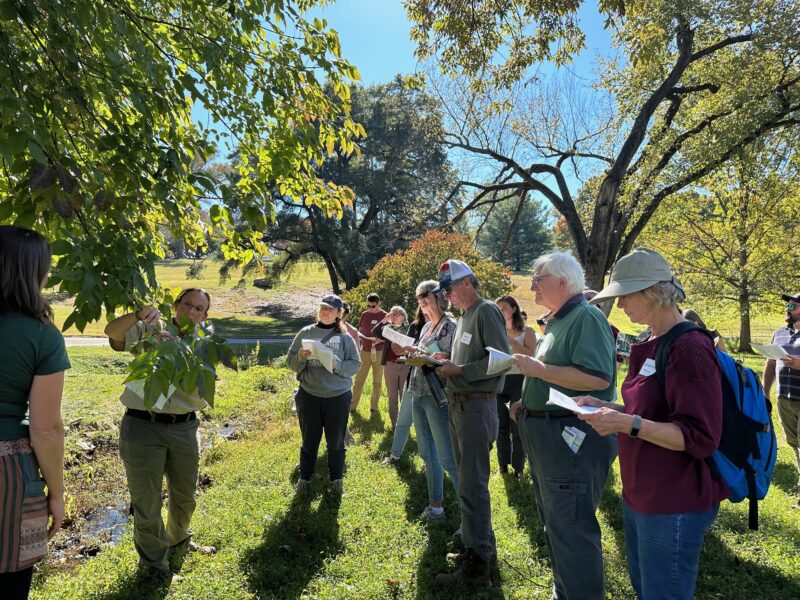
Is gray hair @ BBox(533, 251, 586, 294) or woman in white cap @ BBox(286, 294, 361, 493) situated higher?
gray hair @ BBox(533, 251, 586, 294)

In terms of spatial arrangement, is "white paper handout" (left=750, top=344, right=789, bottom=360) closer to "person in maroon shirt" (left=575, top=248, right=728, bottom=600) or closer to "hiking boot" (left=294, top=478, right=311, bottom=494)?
"person in maroon shirt" (left=575, top=248, right=728, bottom=600)

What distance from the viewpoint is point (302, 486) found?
18.1ft

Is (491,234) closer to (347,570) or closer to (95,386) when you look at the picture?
(95,386)

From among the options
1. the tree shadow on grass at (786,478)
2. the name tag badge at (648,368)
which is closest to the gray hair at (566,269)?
the name tag badge at (648,368)

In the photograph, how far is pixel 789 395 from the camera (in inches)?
213

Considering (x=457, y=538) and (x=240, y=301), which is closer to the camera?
(x=457, y=538)

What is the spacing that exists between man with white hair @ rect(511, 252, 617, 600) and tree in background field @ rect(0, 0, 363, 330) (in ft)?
6.38

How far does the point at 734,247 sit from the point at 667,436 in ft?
72.3

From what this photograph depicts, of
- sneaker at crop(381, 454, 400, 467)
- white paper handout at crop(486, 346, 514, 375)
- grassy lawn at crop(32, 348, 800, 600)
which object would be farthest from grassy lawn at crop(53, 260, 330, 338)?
white paper handout at crop(486, 346, 514, 375)

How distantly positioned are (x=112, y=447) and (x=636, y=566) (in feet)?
23.1

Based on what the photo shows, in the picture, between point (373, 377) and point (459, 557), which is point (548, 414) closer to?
point (459, 557)

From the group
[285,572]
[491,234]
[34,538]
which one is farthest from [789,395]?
[491,234]

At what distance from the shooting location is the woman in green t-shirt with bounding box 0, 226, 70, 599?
2.18 meters

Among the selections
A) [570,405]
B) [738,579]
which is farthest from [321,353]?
[738,579]
